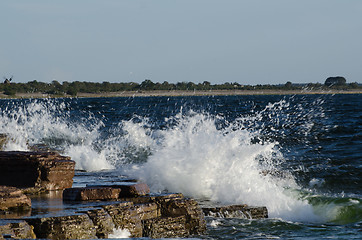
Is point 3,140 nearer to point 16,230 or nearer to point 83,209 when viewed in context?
point 83,209

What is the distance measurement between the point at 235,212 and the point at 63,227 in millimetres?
3995

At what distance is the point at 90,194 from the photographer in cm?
776

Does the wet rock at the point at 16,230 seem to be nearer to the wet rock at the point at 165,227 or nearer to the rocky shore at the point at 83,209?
the rocky shore at the point at 83,209

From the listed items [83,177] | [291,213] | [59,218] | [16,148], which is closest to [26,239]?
[59,218]

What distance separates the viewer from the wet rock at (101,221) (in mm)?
6762

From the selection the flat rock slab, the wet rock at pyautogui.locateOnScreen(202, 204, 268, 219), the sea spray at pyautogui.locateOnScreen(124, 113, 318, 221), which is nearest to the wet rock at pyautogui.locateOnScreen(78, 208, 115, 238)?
the flat rock slab

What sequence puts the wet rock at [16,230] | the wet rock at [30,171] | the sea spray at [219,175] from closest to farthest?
the wet rock at [16,230] < the wet rock at [30,171] < the sea spray at [219,175]

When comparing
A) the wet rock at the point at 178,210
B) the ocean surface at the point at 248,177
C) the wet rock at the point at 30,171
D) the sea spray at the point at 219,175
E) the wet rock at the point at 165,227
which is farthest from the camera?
the sea spray at the point at 219,175

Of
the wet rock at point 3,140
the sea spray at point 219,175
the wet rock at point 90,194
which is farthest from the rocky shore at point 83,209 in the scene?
the wet rock at point 3,140

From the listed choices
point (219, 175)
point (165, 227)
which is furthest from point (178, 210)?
point (219, 175)

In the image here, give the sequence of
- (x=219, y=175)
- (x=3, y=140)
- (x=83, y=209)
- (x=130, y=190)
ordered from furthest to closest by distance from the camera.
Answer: (x=3, y=140), (x=219, y=175), (x=130, y=190), (x=83, y=209)

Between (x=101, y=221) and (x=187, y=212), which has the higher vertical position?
(x=101, y=221)

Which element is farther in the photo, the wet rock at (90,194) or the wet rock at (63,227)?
the wet rock at (90,194)

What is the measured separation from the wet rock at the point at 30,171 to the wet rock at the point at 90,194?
0.89 m
